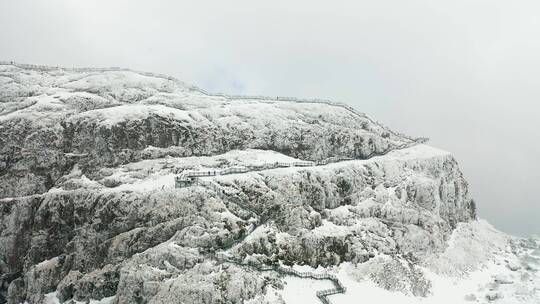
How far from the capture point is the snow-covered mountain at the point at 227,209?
65062 mm

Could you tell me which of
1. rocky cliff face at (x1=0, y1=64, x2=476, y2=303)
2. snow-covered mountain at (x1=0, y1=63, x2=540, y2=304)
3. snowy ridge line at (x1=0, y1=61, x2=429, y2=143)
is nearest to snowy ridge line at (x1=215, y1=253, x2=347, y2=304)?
snow-covered mountain at (x1=0, y1=63, x2=540, y2=304)

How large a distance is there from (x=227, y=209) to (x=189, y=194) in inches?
207

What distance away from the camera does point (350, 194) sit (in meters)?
83.1

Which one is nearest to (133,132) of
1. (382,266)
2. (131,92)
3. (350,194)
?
(131,92)

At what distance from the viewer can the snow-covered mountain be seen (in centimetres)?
6506

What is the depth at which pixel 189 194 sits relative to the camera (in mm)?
70750

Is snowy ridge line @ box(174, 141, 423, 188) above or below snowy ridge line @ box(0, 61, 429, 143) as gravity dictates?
below

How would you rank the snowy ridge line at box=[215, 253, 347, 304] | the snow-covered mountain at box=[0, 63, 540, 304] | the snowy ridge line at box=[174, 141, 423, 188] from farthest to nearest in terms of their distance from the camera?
the snowy ridge line at box=[174, 141, 423, 188] → the snow-covered mountain at box=[0, 63, 540, 304] → the snowy ridge line at box=[215, 253, 347, 304]

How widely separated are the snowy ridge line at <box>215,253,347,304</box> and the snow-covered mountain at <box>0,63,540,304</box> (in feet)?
0.55

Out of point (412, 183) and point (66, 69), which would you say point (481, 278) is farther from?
point (66, 69)

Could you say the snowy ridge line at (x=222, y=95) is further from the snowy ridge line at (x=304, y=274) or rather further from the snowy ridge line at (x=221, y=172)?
the snowy ridge line at (x=304, y=274)

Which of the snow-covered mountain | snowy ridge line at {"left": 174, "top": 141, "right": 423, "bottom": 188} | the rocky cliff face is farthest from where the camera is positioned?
snowy ridge line at {"left": 174, "top": 141, "right": 423, "bottom": 188}

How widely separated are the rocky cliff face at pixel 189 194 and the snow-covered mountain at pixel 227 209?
0.22 m

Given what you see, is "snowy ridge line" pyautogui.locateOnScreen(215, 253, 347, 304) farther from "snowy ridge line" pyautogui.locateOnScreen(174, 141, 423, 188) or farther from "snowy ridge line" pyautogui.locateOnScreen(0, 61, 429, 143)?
"snowy ridge line" pyautogui.locateOnScreen(0, 61, 429, 143)
